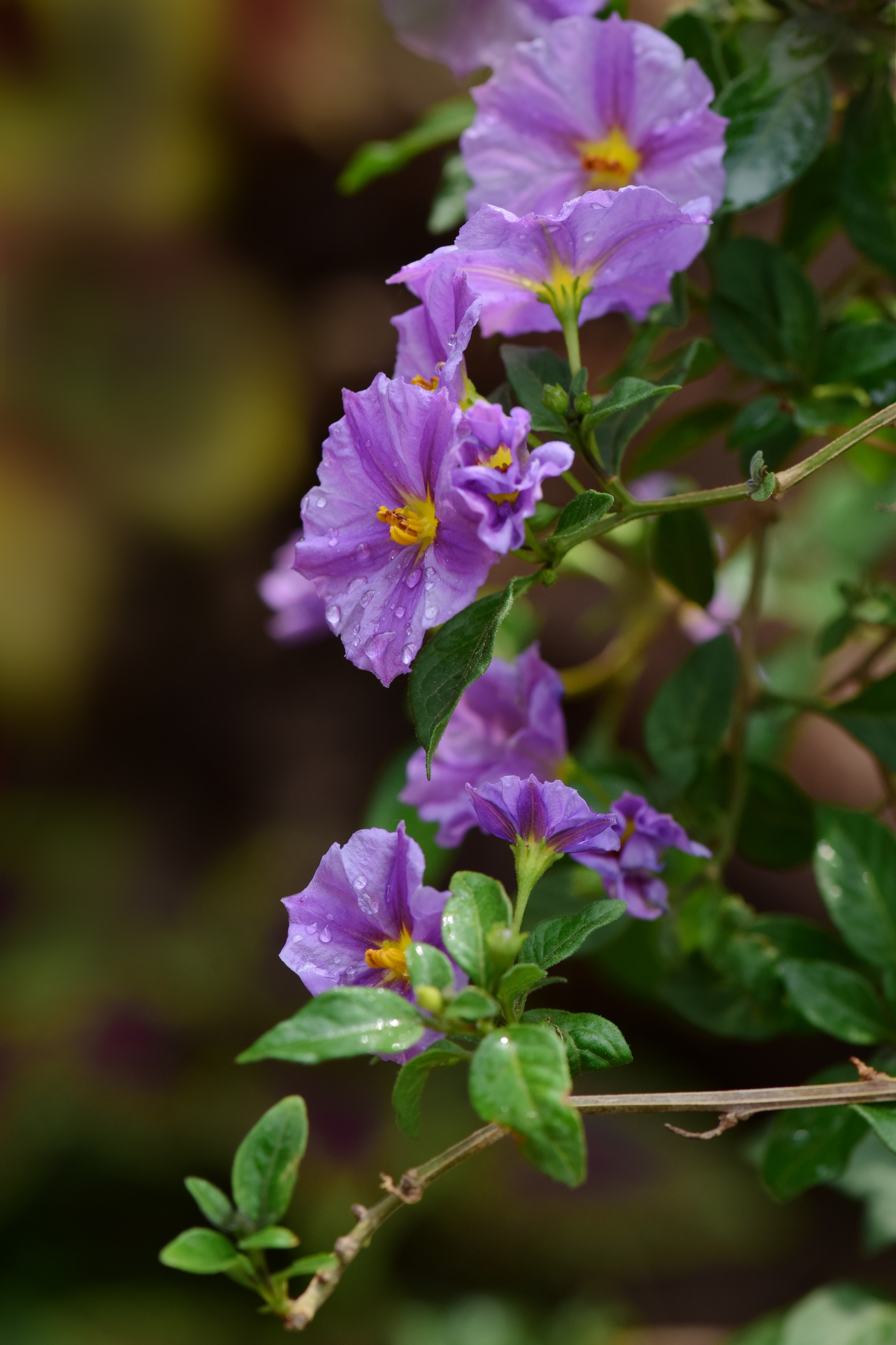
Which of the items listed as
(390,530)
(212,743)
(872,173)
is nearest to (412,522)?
(390,530)

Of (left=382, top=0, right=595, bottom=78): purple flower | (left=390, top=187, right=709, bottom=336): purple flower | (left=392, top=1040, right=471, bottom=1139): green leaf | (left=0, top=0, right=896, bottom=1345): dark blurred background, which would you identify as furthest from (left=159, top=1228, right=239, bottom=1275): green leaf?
(left=0, top=0, right=896, bottom=1345): dark blurred background

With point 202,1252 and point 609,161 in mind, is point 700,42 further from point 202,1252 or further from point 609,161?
point 202,1252

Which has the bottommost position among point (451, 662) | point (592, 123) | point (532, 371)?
point (451, 662)

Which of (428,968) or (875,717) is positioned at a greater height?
(428,968)

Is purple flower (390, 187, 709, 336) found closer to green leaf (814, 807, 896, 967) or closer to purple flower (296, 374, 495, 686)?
purple flower (296, 374, 495, 686)

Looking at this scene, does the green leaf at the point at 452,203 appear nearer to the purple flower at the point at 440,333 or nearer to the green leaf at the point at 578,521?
the purple flower at the point at 440,333

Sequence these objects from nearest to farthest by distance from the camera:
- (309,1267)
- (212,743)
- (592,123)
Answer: (309,1267) → (592,123) → (212,743)
